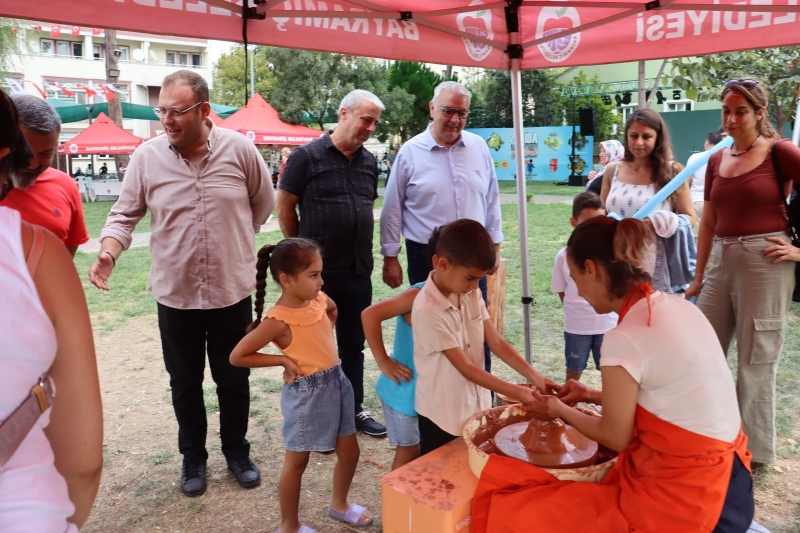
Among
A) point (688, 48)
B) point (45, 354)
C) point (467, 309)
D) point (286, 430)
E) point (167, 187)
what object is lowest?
point (286, 430)

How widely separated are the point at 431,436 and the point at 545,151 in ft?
77.0

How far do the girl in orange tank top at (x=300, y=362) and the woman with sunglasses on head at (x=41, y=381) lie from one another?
1520 millimetres

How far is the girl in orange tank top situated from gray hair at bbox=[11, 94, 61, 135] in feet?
3.31

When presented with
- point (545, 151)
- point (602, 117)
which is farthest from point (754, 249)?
point (602, 117)

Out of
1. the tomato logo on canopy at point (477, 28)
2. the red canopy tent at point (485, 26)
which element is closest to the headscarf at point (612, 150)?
the red canopy tent at point (485, 26)

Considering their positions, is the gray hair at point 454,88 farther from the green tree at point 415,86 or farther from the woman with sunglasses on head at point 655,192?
the green tree at point 415,86

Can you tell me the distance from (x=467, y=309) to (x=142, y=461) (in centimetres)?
229

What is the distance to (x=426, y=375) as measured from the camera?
8.19ft

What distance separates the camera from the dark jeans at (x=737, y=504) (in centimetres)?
184

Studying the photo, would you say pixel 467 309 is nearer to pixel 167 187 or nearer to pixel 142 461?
pixel 167 187

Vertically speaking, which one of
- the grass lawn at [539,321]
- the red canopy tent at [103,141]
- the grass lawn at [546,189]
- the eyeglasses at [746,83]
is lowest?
the grass lawn at [539,321]

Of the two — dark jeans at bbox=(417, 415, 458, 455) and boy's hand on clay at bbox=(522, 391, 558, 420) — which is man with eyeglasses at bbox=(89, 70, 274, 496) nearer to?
dark jeans at bbox=(417, 415, 458, 455)

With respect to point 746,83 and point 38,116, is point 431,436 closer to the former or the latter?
point 38,116

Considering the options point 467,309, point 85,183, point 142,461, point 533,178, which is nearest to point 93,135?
point 85,183
